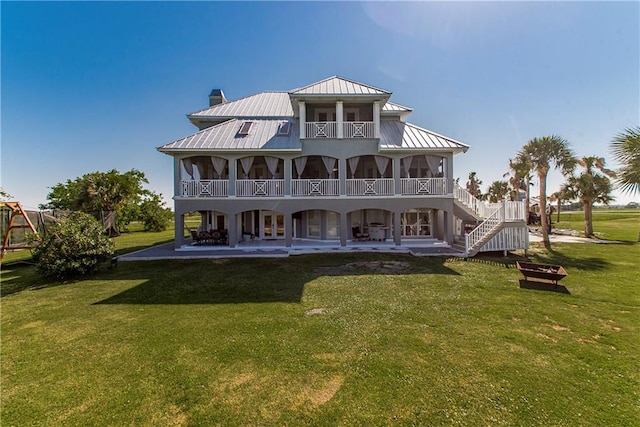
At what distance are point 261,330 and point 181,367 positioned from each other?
1.72m

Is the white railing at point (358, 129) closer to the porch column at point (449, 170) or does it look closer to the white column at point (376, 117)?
the white column at point (376, 117)

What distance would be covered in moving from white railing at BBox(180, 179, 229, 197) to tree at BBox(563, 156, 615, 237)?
31.4 metres

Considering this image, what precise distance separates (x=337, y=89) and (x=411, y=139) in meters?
5.71

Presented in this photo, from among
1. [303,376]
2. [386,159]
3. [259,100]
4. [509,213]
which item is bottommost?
[303,376]

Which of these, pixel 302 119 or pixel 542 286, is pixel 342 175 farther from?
pixel 542 286

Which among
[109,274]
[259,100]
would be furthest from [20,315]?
[259,100]

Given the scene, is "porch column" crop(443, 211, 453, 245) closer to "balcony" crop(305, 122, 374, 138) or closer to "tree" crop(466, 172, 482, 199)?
"balcony" crop(305, 122, 374, 138)

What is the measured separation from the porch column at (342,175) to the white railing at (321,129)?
1.76m

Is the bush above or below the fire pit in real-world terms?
above

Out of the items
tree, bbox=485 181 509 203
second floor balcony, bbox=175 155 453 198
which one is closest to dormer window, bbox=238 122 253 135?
second floor balcony, bbox=175 155 453 198

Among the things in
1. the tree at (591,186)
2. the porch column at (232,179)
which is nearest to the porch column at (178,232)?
the porch column at (232,179)

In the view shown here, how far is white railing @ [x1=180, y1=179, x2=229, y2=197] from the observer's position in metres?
15.6

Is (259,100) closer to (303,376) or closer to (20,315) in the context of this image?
(20,315)

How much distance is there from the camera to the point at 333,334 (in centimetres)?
559
